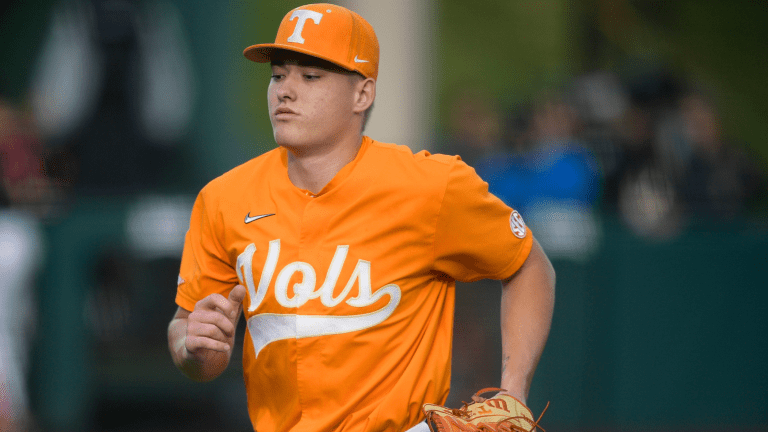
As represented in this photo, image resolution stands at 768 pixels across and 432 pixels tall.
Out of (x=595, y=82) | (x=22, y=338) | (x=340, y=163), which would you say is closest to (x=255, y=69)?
(x=595, y=82)

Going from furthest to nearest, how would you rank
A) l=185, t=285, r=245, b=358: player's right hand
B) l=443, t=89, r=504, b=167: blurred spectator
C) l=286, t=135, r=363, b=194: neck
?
l=443, t=89, r=504, b=167: blurred spectator, l=286, t=135, r=363, b=194: neck, l=185, t=285, r=245, b=358: player's right hand

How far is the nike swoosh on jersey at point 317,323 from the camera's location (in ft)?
9.46

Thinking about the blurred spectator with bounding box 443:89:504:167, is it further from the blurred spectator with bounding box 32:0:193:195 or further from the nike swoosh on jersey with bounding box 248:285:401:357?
the nike swoosh on jersey with bounding box 248:285:401:357

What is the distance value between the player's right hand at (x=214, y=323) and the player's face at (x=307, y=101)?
22.9 inches

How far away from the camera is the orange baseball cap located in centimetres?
290

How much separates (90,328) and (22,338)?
1.74 feet

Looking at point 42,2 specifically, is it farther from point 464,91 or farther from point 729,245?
point 729,245

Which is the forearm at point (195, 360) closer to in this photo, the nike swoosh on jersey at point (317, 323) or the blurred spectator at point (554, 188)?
the nike swoosh on jersey at point (317, 323)

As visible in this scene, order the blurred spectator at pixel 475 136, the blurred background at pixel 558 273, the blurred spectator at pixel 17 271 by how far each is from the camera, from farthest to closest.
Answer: the blurred spectator at pixel 475 136
the blurred background at pixel 558 273
the blurred spectator at pixel 17 271

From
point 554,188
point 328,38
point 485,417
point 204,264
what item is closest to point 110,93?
point 554,188

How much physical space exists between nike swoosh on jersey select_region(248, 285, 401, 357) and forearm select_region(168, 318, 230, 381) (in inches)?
7.0

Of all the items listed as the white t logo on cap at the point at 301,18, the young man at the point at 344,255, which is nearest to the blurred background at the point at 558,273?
the young man at the point at 344,255

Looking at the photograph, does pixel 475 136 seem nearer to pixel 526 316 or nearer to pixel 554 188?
pixel 554 188

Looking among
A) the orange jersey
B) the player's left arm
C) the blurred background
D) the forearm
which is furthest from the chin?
the blurred background
